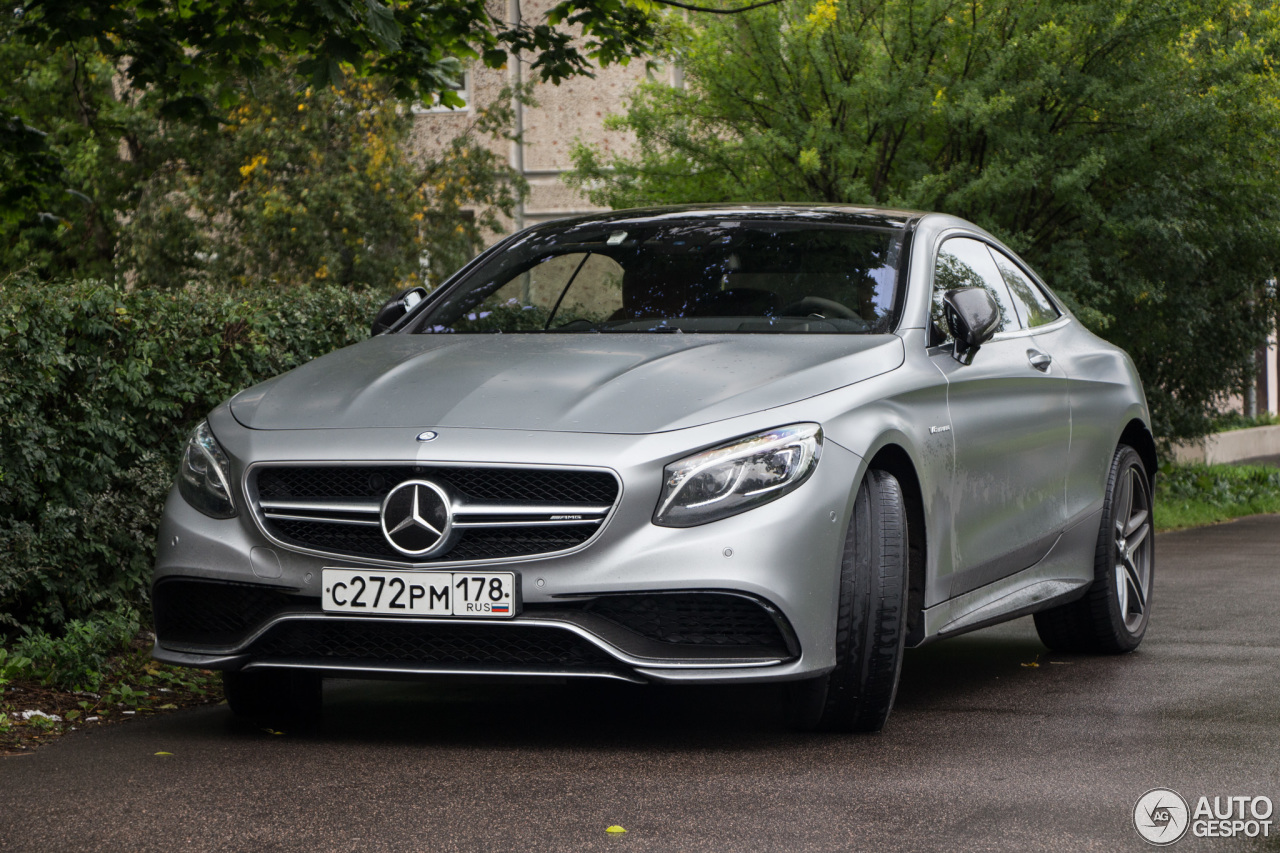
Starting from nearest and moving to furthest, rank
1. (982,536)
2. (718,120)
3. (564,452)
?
1. (564,452)
2. (982,536)
3. (718,120)

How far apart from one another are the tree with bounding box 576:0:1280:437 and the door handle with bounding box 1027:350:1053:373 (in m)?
7.11

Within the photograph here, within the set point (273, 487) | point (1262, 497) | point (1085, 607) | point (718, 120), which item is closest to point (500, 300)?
point (273, 487)

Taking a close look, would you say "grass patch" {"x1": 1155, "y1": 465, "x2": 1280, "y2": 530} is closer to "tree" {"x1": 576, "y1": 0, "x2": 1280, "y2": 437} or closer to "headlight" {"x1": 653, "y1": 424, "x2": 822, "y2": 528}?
"tree" {"x1": 576, "y1": 0, "x2": 1280, "y2": 437}

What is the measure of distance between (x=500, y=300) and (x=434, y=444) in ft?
5.47

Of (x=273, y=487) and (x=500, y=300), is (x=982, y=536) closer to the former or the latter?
(x=500, y=300)

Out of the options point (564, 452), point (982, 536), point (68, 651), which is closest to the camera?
point (564, 452)

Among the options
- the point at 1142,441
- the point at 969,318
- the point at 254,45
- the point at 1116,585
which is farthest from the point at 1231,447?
the point at 969,318

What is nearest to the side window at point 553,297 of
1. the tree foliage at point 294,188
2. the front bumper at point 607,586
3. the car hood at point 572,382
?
the car hood at point 572,382

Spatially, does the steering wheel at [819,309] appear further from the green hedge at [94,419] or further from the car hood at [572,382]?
the green hedge at [94,419]

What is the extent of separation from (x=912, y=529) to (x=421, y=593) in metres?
1.53

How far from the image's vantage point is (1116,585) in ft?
22.6

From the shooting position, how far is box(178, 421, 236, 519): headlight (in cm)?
480

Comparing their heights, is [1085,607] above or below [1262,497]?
above

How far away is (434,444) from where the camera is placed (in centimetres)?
453
